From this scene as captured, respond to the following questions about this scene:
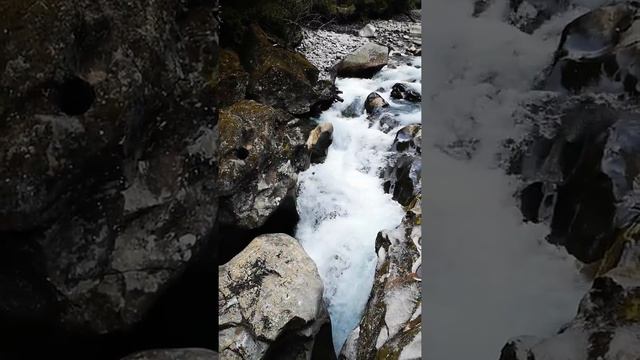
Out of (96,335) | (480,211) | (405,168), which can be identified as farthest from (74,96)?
(405,168)

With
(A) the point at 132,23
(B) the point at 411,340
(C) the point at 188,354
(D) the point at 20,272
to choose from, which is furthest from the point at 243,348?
(A) the point at 132,23

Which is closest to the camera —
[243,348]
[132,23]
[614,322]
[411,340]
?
[132,23]

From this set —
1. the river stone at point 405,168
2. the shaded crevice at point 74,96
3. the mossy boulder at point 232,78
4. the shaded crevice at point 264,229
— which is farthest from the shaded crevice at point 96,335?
the mossy boulder at point 232,78

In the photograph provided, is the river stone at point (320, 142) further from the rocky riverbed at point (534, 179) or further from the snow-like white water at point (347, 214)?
the rocky riverbed at point (534, 179)

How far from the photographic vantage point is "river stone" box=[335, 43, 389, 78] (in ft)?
14.0

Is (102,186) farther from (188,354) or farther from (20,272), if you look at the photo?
(188,354)

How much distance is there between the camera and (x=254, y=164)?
11.4 ft

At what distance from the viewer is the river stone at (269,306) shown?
2.58 m

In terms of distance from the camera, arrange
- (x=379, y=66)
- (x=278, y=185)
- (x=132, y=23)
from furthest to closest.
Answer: (x=379, y=66)
(x=278, y=185)
(x=132, y=23)

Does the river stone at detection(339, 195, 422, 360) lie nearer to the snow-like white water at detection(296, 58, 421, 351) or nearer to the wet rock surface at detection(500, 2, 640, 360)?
the snow-like white water at detection(296, 58, 421, 351)

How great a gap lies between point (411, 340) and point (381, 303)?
0.96 feet

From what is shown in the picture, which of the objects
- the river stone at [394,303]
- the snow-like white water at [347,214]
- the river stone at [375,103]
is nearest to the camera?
the river stone at [394,303]

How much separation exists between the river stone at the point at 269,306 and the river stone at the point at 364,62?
2.00 meters

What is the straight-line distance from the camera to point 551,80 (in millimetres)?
981
